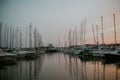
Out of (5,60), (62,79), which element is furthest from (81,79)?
(5,60)

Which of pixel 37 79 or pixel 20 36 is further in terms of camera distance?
pixel 20 36

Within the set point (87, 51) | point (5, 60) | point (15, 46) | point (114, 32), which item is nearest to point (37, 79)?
point (5, 60)

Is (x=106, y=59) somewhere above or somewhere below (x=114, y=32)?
below

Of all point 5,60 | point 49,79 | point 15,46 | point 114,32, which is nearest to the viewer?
point 49,79

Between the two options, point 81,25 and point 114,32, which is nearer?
point 114,32

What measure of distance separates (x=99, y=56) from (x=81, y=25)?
359 inches

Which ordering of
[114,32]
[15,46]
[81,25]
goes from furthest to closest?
[81,25]
[15,46]
[114,32]

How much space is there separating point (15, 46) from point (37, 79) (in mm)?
17709

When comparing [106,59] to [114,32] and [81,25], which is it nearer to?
[114,32]

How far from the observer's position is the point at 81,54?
74.9 ft

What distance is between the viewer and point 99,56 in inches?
709

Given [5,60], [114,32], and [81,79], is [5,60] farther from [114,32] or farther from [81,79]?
[114,32]

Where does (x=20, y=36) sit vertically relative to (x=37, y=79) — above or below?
above

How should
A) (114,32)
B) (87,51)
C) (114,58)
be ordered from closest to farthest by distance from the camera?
1. (114,58)
2. (114,32)
3. (87,51)
